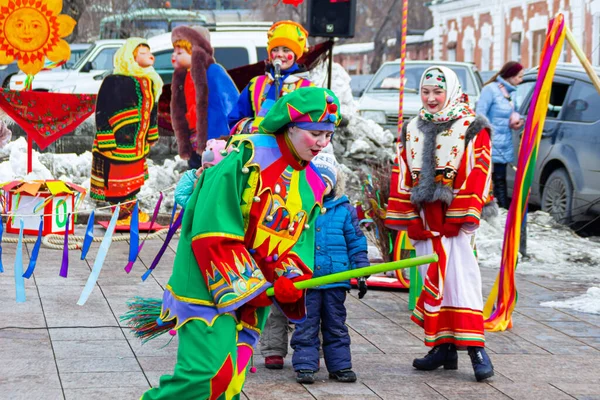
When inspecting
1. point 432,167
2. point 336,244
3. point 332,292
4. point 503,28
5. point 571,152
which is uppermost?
point 503,28

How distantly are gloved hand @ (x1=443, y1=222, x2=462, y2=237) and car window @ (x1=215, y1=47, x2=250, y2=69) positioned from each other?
12.9 m

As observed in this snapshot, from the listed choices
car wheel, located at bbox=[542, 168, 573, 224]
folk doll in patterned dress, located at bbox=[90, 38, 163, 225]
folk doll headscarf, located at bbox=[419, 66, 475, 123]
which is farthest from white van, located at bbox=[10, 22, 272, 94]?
folk doll headscarf, located at bbox=[419, 66, 475, 123]

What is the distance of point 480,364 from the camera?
6.17 m

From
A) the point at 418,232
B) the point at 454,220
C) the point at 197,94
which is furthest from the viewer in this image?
the point at 197,94

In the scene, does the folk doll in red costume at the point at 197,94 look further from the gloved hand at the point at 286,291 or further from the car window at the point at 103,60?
the car window at the point at 103,60

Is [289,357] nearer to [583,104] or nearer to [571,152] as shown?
[571,152]

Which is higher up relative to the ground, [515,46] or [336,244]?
[515,46]

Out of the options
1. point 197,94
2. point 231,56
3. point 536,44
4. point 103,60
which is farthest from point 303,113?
point 536,44

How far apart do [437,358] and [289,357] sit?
85 centimetres

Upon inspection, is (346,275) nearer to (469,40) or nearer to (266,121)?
(266,121)

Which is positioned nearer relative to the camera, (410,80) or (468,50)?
(410,80)

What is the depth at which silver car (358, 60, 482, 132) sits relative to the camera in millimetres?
18375

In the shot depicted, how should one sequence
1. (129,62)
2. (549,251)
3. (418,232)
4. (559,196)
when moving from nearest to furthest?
(418,232) → (549,251) → (129,62) → (559,196)

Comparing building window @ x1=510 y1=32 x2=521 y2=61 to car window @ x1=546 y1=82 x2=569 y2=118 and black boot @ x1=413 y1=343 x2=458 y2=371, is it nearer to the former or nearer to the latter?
car window @ x1=546 y1=82 x2=569 y2=118
